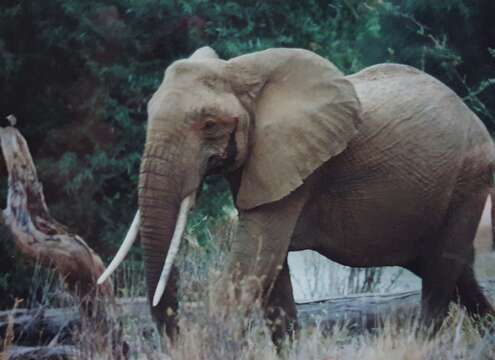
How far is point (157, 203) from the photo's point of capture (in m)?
5.36

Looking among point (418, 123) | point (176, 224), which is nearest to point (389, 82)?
point (418, 123)

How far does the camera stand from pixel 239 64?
5.74 metres

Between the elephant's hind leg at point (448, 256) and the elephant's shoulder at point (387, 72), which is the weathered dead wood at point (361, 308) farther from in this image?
the elephant's shoulder at point (387, 72)

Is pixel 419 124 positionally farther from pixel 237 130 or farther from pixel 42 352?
pixel 42 352

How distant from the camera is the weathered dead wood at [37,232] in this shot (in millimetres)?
5984

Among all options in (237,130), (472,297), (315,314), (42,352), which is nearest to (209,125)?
(237,130)

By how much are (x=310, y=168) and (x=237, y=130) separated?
0.42 metres

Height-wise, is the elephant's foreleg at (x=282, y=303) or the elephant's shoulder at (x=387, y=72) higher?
the elephant's shoulder at (x=387, y=72)

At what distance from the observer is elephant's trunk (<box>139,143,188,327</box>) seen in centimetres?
535

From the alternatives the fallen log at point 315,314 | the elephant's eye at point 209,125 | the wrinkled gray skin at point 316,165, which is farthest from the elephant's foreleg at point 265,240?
the fallen log at point 315,314

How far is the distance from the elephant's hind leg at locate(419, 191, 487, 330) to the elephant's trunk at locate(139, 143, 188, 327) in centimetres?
174

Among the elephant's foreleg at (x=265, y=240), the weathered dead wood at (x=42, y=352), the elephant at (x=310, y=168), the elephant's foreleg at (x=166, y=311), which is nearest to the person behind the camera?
the elephant at (x=310, y=168)

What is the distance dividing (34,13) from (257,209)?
14.1 ft

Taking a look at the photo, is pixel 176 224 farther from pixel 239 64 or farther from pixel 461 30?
pixel 461 30
